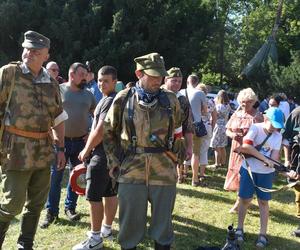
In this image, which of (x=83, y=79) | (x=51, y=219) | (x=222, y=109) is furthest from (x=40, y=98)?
(x=222, y=109)

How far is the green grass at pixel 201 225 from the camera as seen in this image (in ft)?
16.3

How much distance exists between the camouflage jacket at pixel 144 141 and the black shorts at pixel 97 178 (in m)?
0.71

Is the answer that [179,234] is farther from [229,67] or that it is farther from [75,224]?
[229,67]

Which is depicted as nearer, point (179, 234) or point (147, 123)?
point (147, 123)

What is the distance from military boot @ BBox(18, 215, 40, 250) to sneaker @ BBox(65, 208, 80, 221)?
1.29 m

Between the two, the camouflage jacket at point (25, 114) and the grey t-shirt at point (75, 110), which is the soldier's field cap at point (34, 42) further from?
the grey t-shirt at point (75, 110)

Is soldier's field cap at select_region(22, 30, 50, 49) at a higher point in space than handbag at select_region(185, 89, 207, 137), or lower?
higher

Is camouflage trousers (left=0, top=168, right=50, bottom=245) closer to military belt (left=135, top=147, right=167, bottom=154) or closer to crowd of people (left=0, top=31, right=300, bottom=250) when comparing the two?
crowd of people (left=0, top=31, right=300, bottom=250)

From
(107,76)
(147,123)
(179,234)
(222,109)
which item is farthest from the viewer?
(222,109)

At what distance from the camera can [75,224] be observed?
5.44 meters

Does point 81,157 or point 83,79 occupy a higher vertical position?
point 83,79

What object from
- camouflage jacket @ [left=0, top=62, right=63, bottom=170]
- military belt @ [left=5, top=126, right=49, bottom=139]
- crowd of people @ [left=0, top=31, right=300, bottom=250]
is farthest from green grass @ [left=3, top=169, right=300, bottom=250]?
military belt @ [left=5, top=126, right=49, bottom=139]

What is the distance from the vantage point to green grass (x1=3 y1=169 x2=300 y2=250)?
16.3 feet

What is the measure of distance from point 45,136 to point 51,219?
5.53 ft
